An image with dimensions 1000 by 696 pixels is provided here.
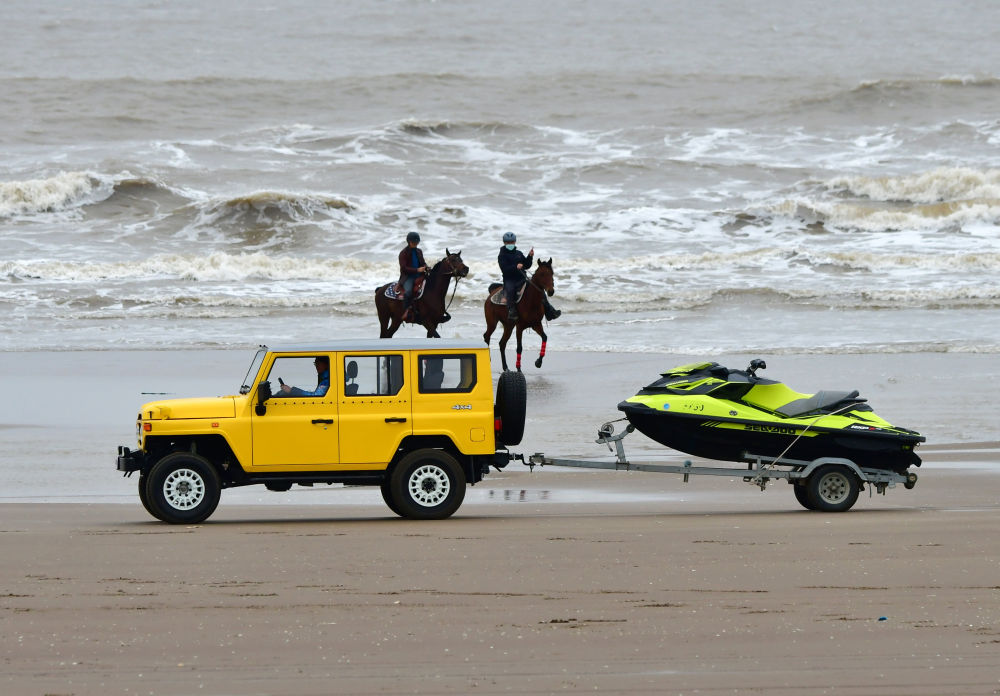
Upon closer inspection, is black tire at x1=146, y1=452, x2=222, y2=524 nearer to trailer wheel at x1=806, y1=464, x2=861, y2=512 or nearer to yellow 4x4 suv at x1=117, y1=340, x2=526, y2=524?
yellow 4x4 suv at x1=117, y1=340, x2=526, y2=524

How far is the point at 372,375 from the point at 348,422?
388 millimetres

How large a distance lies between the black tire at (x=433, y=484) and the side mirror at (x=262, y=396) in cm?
106

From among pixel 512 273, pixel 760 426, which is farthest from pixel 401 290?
pixel 760 426

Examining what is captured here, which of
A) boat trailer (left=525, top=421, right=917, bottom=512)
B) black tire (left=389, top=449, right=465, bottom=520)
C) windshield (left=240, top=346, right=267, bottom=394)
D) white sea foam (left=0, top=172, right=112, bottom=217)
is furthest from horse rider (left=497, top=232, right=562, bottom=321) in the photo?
white sea foam (left=0, top=172, right=112, bottom=217)

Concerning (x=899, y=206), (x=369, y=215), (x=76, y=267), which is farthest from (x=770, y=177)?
(x=76, y=267)

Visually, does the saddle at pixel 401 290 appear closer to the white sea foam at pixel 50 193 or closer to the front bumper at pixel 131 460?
the front bumper at pixel 131 460

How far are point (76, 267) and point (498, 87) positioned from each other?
31330mm

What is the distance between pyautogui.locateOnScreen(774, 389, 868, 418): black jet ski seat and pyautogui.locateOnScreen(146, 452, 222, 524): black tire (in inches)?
172

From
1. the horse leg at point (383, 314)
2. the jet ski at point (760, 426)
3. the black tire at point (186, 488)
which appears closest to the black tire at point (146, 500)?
the black tire at point (186, 488)

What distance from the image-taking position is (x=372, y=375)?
9547 millimetres

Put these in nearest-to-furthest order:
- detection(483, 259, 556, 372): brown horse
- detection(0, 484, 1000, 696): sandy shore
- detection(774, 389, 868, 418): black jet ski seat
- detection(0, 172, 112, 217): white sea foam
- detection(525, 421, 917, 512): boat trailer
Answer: detection(0, 484, 1000, 696): sandy shore < detection(525, 421, 917, 512): boat trailer < detection(774, 389, 868, 418): black jet ski seat < detection(483, 259, 556, 372): brown horse < detection(0, 172, 112, 217): white sea foam

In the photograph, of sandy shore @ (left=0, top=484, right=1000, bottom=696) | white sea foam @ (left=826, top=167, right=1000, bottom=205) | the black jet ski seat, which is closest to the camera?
sandy shore @ (left=0, top=484, right=1000, bottom=696)

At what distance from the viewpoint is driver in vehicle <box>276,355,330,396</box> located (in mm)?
9500

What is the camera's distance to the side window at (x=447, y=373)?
952 centimetres
